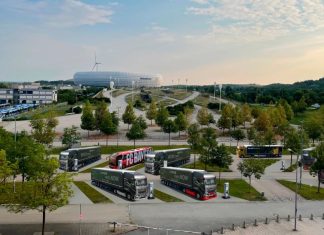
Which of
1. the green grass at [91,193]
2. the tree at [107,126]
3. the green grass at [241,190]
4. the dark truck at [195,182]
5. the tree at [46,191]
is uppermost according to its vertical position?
the tree at [107,126]

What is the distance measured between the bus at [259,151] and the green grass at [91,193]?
25.8m

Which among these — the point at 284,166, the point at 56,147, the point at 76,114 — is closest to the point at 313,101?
the point at 76,114

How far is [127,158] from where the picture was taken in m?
50.9

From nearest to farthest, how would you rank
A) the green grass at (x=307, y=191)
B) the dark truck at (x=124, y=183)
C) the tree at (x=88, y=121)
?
the dark truck at (x=124, y=183) → the green grass at (x=307, y=191) → the tree at (x=88, y=121)

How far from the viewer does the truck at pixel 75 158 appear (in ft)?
162

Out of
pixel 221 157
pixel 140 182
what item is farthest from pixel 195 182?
pixel 221 157

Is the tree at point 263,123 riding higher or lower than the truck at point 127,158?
higher

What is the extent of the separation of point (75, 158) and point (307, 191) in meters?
27.3

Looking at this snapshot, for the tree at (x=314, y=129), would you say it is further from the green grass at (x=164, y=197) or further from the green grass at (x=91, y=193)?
the green grass at (x=91, y=193)

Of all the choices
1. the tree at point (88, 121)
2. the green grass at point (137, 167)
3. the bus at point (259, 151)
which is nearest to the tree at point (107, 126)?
the tree at point (88, 121)

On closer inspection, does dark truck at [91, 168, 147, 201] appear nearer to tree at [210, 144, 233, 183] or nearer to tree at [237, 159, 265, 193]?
tree at [210, 144, 233, 183]

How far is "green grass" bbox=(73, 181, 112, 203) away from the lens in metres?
37.8

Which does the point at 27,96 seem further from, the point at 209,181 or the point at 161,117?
the point at 209,181

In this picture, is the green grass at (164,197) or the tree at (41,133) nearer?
the green grass at (164,197)
